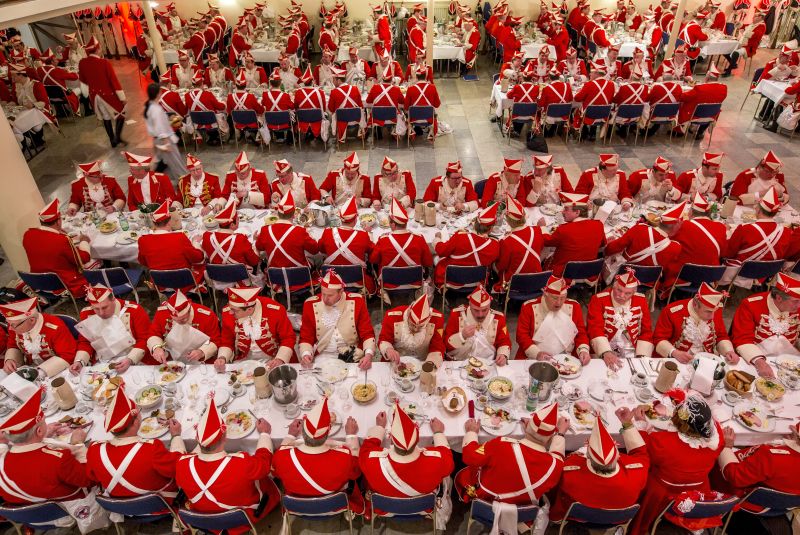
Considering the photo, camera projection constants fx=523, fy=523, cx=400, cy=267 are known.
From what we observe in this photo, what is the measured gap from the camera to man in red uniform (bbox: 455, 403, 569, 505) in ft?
12.3

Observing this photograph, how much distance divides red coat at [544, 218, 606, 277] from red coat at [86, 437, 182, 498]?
4.75 metres

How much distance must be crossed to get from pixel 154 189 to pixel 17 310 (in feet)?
10.7

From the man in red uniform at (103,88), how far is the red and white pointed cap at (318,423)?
34.0 ft

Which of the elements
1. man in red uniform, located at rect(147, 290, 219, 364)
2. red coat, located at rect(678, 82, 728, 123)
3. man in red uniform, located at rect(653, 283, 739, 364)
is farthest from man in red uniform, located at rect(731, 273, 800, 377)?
red coat, located at rect(678, 82, 728, 123)

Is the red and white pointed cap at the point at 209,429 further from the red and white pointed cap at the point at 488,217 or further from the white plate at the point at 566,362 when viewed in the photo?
the red and white pointed cap at the point at 488,217

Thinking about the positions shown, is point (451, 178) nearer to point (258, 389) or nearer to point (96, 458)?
point (258, 389)

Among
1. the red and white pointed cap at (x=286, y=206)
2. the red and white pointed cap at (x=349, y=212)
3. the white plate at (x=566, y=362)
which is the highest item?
the red and white pointed cap at (x=286, y=206)

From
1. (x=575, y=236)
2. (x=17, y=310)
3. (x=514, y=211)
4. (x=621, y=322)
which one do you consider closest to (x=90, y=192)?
A: (x=17, y=310)

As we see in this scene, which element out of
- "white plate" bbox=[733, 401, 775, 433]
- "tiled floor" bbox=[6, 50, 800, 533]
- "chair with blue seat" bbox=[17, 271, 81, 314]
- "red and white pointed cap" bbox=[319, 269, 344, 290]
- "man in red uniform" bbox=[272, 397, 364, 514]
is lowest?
"tiled floor" bbox=[6, 50, 800, 533]

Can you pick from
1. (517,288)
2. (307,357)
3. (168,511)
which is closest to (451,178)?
(517,288)

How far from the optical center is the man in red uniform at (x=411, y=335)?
5000mm

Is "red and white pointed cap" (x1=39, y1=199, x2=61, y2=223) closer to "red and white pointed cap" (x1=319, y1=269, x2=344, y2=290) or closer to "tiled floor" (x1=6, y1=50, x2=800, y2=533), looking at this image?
"red and white pointed cap" (x1=319, y1=269, x2=344, y2=290)

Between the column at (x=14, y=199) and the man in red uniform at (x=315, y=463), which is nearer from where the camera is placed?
the man in red uniform at (x=315, y=463)

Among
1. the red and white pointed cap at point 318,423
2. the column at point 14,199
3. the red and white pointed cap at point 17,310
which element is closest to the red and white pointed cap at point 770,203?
the red and white pointed cap at point 318,423
